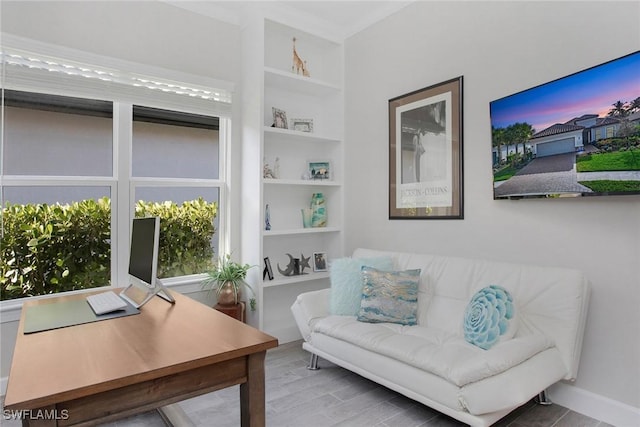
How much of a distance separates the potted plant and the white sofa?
65 centimetres

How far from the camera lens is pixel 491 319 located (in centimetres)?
201

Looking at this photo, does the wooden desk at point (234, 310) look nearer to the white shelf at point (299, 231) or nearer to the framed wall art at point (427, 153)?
the white shelf at point (299, 231)

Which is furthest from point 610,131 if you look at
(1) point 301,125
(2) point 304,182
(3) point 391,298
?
(1) point 301,125

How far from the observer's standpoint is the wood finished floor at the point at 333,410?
204 centimetres

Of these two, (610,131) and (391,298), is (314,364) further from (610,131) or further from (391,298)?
(610,131)

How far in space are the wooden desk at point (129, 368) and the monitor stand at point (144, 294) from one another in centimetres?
29

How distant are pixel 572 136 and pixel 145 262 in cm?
236

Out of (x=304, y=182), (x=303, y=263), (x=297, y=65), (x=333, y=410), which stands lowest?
(x=333, y=410)

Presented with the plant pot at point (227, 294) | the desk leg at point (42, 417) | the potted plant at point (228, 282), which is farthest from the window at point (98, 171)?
the desk leg at point (42, 417)

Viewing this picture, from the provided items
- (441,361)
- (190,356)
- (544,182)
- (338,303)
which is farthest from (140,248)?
(544,182)

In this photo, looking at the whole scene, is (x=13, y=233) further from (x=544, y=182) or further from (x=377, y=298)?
(x=544, y=182)

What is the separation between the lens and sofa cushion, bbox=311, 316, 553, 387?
5.78ft

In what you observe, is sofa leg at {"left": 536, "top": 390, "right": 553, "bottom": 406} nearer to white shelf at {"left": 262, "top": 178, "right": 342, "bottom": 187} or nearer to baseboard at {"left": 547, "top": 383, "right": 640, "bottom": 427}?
baseboard at {"left": 547, "top": 383, "right": 640, "bottom": 427}

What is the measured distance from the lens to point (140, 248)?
2.05 m
